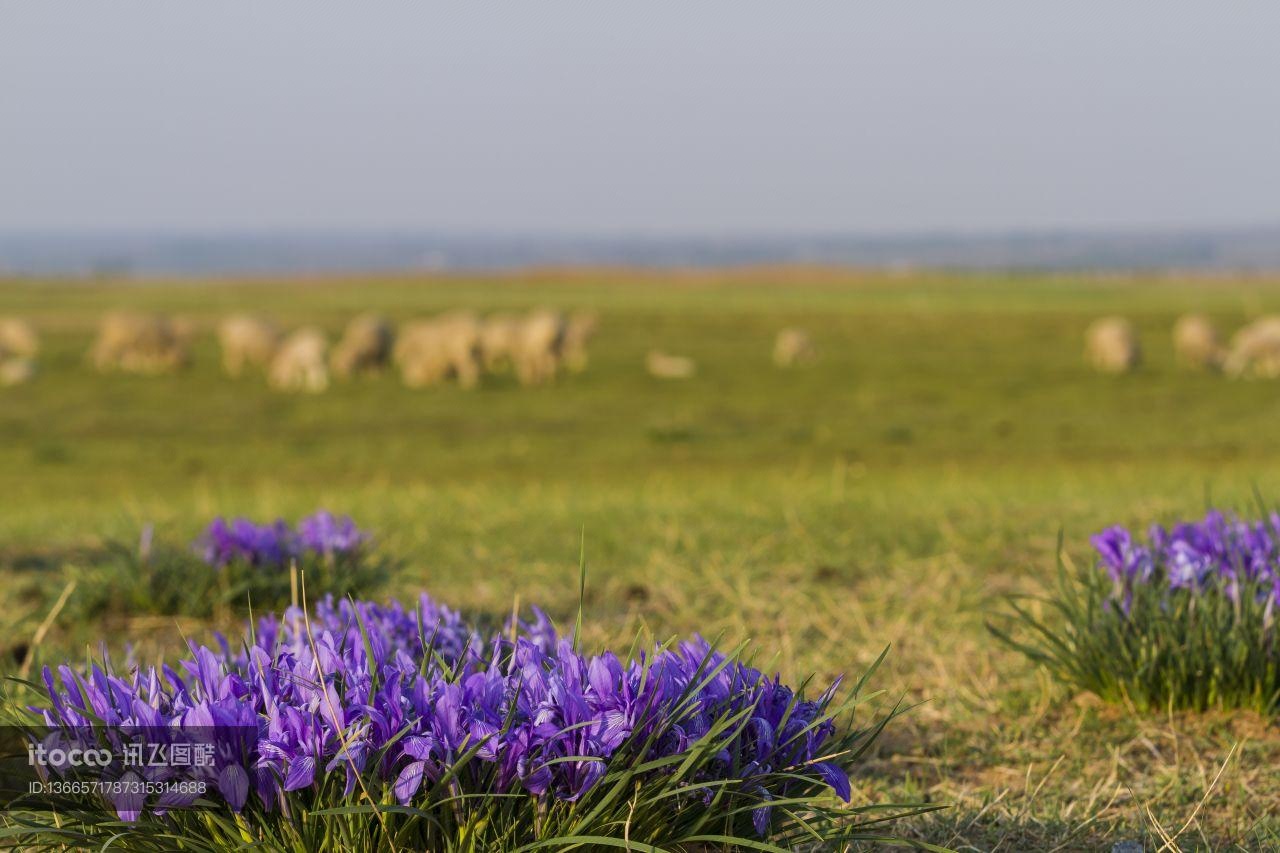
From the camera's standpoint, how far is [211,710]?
8.68 ft

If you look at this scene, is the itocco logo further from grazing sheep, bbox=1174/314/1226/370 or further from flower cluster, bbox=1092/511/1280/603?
grazing sheep, bbox=1174/314/1226/370

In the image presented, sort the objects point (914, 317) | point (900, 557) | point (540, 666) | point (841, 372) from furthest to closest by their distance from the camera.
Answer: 1. point (914, 317)
2. point (841, 372)
3. point (900, 557)
4. point (540, 666)

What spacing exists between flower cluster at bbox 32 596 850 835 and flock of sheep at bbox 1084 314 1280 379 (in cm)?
3815

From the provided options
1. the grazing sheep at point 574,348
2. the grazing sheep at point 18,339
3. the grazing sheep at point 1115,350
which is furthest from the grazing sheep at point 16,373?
the grazing sheep at point 1115,350

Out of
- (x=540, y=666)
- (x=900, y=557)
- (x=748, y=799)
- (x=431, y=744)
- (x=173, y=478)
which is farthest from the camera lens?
(x=173, y=478)

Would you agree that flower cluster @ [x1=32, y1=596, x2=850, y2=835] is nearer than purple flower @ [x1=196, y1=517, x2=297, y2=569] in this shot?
Yes

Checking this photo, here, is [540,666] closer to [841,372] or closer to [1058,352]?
[841,372]

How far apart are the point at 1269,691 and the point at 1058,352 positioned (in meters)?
42.7

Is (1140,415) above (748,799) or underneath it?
underneath

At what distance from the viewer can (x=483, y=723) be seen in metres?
2.65

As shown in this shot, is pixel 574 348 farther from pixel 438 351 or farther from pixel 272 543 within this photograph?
pixel 272 543

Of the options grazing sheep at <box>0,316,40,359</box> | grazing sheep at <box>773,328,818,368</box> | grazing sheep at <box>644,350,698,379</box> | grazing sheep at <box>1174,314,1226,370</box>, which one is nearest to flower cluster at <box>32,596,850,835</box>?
grazing sheep at <box>644,350,698,379</box>

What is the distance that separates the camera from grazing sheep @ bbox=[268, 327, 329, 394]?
116 ft

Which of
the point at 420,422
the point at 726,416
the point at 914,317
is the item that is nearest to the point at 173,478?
the point at 420,422
